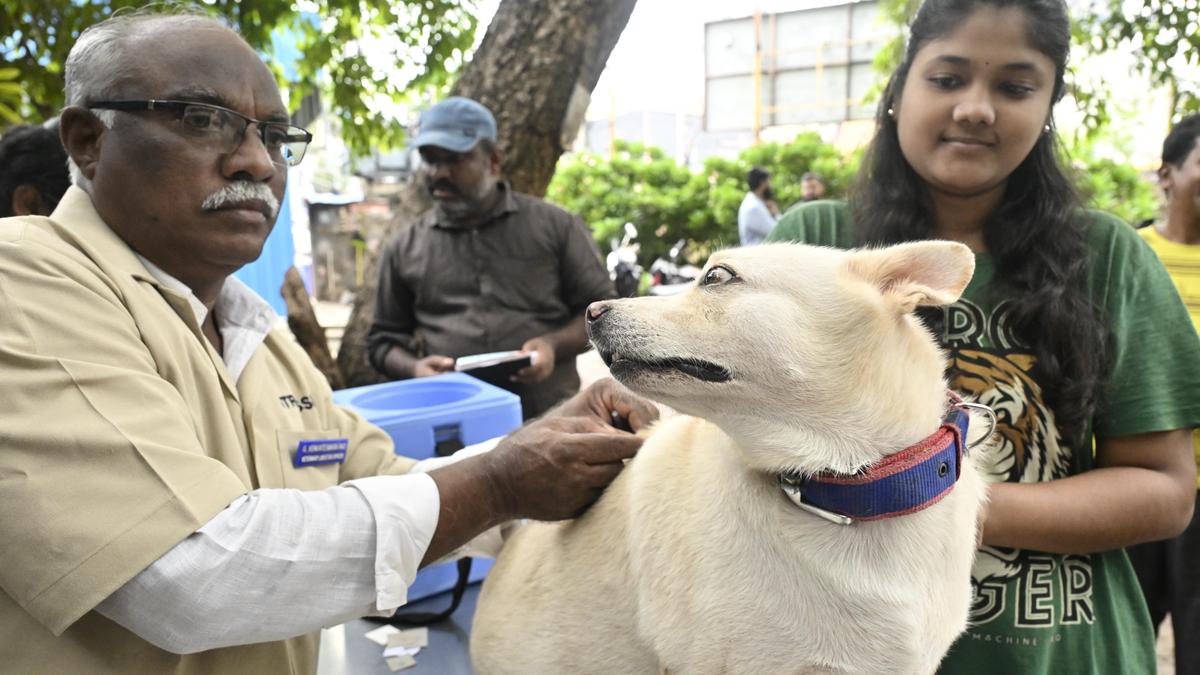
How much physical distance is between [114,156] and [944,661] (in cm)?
194

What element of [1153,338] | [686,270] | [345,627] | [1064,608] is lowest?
[686,270]

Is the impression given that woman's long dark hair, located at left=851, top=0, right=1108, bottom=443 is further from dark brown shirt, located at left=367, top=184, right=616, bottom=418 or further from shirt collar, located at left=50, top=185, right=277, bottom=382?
dark brown shirt, located at left=367, top=184, right=616, bottom=418

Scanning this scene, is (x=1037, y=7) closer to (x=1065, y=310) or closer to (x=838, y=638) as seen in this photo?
(x=1065, y=310)

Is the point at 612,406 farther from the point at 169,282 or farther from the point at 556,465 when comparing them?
the point at 169,282

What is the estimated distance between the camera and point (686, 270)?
45.8 feet

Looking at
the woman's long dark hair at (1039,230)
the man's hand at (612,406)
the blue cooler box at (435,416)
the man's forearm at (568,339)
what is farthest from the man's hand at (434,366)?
the woman's long dark hair at (1039,230)

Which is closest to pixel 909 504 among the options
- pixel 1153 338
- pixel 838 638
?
pixel 838 638

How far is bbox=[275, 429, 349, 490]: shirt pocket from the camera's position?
1548mm

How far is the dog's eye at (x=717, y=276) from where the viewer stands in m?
1.35

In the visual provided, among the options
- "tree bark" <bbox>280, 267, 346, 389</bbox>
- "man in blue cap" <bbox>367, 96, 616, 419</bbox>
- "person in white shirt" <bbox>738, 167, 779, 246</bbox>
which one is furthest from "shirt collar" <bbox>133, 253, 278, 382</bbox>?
"person in white shirt" <bbox>738, 167, 779, 246</bbox>

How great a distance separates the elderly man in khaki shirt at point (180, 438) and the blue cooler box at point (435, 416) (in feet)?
1.55

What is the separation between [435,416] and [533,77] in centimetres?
287

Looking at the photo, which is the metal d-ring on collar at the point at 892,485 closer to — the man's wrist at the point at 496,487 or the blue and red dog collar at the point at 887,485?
the blue and red dog collar at the point at 887,485

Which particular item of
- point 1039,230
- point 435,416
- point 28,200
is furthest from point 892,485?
point 28,200
